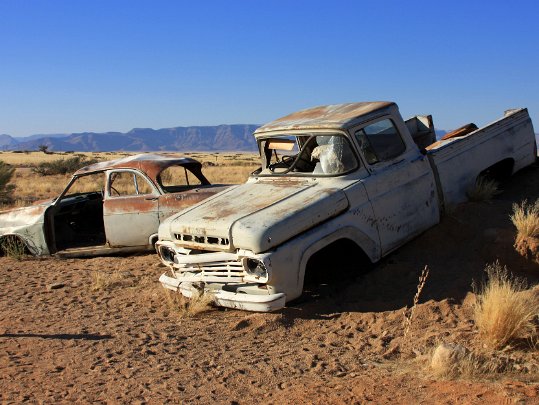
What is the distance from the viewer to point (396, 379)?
4.08 metres

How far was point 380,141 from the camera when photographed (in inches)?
259

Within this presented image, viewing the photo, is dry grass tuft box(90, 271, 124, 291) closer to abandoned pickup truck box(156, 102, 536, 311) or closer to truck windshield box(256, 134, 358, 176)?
abandoned pickup truck box(156, 102, 536, 311)

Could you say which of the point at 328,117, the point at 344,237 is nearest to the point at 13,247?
the point at 328,117

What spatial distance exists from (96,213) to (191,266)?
191 inches

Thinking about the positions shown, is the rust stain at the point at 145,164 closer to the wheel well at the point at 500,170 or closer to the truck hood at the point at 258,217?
the truck hood at the point at 258,217

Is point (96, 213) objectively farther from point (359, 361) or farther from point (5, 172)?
point (5, 172)

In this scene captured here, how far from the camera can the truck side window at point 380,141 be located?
21.1 feet

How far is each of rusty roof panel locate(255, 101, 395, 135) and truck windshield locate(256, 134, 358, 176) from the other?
121 mm

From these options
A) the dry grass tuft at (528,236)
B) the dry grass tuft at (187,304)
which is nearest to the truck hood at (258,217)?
the dry grass tuft at (187,304)

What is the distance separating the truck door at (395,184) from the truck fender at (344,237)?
0.58 feet

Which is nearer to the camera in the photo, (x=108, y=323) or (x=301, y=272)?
(x=301, y=272)

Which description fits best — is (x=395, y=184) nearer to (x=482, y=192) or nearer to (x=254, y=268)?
(x=482, y=192)

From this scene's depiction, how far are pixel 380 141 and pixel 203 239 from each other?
2264 millimetres

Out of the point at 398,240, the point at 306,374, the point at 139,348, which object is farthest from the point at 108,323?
the point at 398,240
